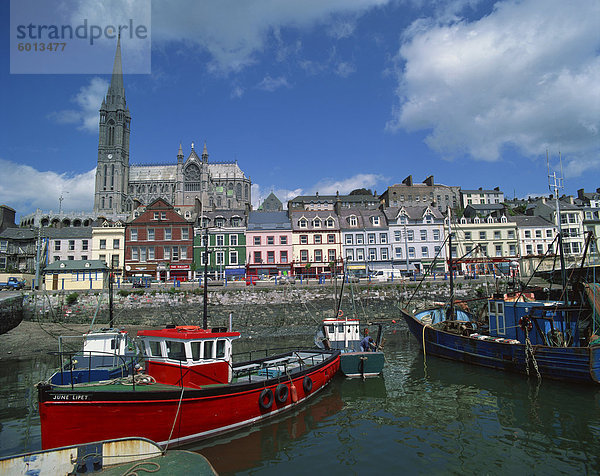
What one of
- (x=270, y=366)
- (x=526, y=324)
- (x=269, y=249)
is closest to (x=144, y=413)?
(x=270, y=366)

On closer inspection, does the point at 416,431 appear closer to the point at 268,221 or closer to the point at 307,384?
the point at 307,384

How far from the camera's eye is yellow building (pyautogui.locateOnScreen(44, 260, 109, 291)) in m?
41.5

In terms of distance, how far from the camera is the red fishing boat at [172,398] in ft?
33.2

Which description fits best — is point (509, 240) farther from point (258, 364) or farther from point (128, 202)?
point (128, 202)

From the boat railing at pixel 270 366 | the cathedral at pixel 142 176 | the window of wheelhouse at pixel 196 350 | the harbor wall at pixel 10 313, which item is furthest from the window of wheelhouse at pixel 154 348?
the cathedral at pixel 142 176

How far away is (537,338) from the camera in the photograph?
20.9m

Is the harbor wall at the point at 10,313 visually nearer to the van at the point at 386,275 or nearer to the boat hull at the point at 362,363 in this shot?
the boat hull at the point at 362,363

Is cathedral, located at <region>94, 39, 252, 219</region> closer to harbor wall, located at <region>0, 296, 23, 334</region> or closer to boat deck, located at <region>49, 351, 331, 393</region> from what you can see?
harbor wall, located at <region>0, 296, 23, 334</region>

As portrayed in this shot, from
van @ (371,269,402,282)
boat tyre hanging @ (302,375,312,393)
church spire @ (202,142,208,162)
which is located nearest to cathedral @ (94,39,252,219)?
church spire @ (202,142,208,162)

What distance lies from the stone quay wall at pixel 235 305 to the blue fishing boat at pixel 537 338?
13056mm

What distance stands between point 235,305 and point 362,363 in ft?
74.1

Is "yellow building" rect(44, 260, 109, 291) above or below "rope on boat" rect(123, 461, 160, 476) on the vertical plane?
above

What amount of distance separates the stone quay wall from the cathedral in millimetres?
82444

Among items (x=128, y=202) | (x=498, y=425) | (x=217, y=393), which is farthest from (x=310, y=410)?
(x=128, y=202)
